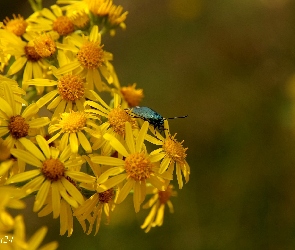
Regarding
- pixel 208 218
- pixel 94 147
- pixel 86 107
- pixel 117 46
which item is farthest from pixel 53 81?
pixel 117 46

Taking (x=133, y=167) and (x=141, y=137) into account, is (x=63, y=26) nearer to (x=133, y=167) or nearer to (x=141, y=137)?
(x=141, y=137)

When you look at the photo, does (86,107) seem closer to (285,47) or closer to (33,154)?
(33,154)

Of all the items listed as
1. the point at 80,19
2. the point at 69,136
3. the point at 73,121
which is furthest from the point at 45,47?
the point at 69,136

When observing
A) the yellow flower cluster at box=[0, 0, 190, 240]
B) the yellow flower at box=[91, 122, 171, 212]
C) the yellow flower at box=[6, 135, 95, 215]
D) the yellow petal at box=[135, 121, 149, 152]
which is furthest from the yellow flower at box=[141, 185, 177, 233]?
the yellow flower at box=[6, 135, 95, 215]

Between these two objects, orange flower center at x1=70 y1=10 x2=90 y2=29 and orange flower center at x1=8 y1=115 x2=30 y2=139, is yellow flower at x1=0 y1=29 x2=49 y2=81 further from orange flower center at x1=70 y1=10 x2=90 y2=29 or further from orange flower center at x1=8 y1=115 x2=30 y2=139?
orange flower center at x1=8 y1=115 x2=30 y2=139

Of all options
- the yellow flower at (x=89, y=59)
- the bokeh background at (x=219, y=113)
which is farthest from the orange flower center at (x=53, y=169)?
the bokeh background at (x=219, y=113)
